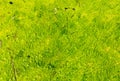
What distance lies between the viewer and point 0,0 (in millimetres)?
5980

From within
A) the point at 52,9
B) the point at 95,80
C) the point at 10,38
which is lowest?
Answer: the point at 95,80

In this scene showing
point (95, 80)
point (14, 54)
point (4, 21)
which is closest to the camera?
point (95, 80)

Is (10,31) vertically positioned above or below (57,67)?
above

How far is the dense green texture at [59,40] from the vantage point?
200 inches

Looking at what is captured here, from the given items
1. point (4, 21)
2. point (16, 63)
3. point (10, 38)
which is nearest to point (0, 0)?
point (4, 21)

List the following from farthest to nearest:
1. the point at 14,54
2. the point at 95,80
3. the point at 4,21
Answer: the point at 4,21, the point at 14,54, the point at 95,80

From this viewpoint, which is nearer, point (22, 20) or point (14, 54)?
point (14, 54)

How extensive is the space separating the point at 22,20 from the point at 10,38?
44 centimetres

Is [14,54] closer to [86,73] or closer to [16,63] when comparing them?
[16,63]

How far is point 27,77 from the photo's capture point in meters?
5.04

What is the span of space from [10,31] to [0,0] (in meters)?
0.78

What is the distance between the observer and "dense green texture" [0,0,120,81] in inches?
200

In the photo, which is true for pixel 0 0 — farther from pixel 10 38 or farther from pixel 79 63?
pixel 79 63

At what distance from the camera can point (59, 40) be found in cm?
542
